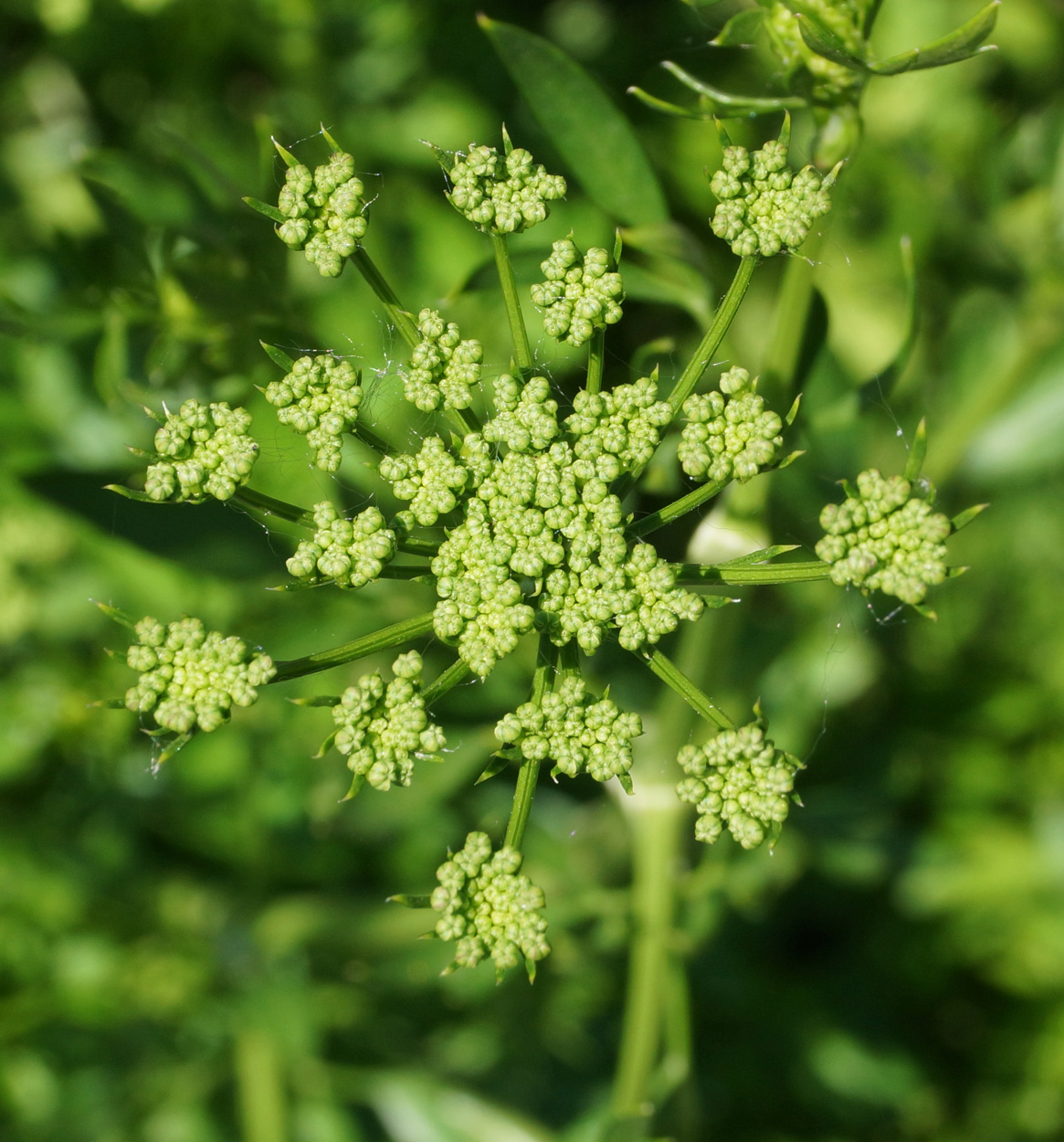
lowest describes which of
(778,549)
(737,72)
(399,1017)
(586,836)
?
(399,1017)

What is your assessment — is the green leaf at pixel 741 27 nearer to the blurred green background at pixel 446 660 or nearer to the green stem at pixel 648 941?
the blurred green background at pixel 446 660

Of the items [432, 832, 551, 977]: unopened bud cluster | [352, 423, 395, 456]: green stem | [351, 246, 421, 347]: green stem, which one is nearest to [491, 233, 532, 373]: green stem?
[351, 246, 421, 347]: green stem

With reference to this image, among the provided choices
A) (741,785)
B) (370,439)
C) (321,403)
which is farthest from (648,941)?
(321,403)

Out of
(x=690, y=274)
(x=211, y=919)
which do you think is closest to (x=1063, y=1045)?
(x=211, y=919)

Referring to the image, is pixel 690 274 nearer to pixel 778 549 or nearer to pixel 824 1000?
pixel 778 549

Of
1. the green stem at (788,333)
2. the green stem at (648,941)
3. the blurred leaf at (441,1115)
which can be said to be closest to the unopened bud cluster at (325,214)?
the green stem at (788,333)

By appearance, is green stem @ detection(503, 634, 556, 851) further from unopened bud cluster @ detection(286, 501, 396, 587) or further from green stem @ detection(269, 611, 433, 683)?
unopened bud cluster @ detection(286, 501, 396, 587)

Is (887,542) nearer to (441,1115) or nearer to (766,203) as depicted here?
(766,203)
